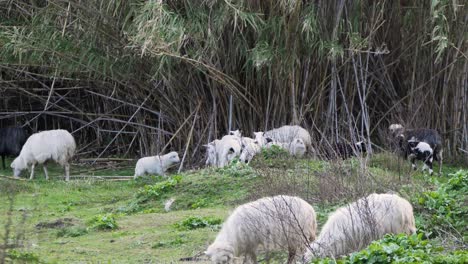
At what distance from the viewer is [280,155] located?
14.8 m

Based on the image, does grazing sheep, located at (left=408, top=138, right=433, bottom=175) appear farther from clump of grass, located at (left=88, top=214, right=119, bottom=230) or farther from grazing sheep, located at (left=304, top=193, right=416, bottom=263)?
grazing sheep, located at (left=304, top=193, right=416, bottom=263)

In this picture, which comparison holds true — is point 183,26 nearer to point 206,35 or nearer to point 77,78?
point 206,35

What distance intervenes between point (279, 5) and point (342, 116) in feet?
7.81

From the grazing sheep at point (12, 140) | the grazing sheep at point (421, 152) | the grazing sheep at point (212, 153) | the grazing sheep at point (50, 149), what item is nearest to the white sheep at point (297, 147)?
the grazing sheep at point (212, 153)

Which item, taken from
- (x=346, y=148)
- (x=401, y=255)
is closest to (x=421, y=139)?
(x=346, y=148)

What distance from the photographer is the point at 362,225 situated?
27.1ft

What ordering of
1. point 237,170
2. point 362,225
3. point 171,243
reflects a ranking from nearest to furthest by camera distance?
point 362,225, point 171,243, point 237,170

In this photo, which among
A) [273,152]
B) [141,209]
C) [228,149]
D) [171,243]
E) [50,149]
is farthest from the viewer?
[50,149]

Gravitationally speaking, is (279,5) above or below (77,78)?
above

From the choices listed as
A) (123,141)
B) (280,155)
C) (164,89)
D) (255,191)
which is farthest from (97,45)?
(255,191)

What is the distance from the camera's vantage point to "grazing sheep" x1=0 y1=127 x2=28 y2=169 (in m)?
19.8

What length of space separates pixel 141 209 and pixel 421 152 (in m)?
4.92

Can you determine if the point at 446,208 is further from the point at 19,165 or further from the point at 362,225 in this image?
the point at 19,165

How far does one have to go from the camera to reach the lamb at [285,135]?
16031 mm
